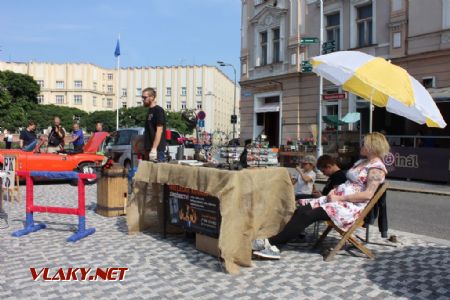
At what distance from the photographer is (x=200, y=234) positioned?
217 inches

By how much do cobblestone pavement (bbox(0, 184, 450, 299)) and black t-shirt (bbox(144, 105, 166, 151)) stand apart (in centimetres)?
148

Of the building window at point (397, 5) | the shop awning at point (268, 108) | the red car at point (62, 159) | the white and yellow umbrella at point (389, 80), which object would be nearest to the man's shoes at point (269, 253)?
the white and yellow umbrella at point (389, 80)

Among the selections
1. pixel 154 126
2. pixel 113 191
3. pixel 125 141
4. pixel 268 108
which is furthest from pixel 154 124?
pixel 268 108

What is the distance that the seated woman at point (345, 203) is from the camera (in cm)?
522

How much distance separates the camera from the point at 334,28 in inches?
976

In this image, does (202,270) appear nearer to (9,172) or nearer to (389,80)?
(389,80)

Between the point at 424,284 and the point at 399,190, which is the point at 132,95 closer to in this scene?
the point at 399,190

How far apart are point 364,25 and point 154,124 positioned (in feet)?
61.6

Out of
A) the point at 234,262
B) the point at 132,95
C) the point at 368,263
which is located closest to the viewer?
the point at 234,262

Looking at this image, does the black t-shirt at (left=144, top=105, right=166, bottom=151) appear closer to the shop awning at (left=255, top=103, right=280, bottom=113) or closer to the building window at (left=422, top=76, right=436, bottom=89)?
the building window at (left=422, top=76, right=436, bottom=89)

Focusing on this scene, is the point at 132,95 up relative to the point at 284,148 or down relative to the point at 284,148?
up

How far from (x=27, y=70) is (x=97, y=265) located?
134664 millimetres

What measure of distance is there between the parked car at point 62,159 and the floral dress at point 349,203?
767 cm

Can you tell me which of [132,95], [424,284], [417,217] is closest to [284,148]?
[417,217]
